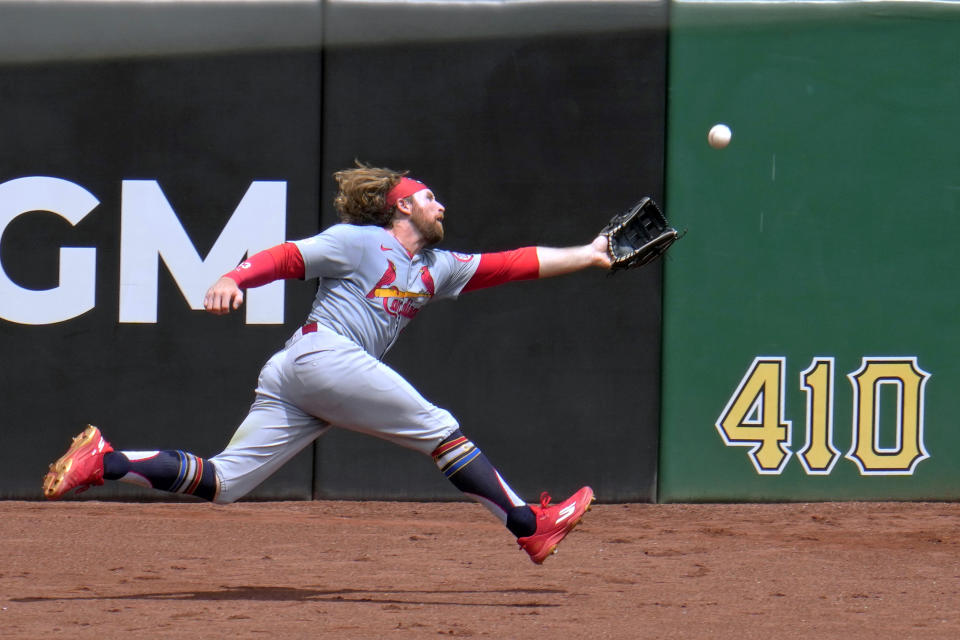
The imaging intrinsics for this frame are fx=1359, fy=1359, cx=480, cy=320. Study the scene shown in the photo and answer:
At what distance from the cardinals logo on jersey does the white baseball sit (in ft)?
8.04

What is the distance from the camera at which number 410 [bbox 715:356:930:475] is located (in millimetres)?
7035

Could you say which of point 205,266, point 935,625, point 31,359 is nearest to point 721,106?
point 205,266

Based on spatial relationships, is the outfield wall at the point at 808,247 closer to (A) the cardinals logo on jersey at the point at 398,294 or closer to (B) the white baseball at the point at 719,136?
(B) the white baseball at the point at 719,136

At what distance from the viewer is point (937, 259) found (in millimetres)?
7078

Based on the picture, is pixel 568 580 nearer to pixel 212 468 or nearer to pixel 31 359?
pixel 212 468

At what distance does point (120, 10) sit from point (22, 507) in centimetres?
253

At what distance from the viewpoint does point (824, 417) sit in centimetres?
706

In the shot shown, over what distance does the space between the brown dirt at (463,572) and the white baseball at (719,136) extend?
73.4 inches

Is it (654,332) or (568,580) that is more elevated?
(654,332)

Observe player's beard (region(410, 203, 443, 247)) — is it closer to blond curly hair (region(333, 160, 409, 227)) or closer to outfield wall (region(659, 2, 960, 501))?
blond curly hair (region(333, 160, 409, 227))

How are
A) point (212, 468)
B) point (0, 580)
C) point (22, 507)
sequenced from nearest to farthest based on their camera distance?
point (212, 468)
point (0, 580)
point (22, 507)

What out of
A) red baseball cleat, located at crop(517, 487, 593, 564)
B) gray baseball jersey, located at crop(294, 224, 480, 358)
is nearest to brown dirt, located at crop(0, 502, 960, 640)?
red baseball cleat, located at crop(517, 487, 593, 564)

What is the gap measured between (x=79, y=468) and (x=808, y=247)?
4021 millimetres

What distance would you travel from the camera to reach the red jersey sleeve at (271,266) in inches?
181
